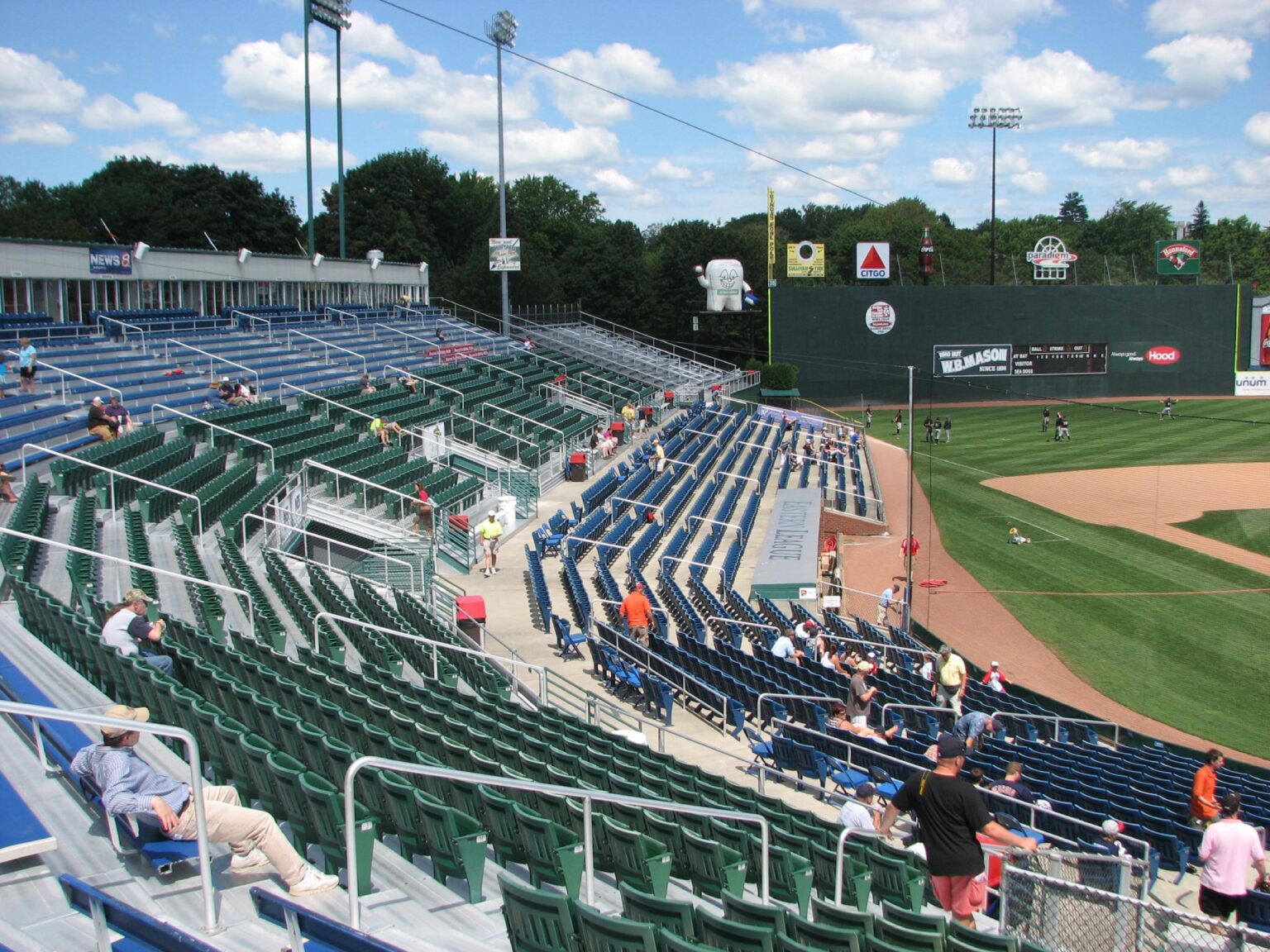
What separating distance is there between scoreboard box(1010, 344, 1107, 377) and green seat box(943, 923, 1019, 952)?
51.4 metres

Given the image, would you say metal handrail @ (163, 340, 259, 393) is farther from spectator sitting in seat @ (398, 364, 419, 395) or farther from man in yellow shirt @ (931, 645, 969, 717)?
man in yellow shirt @ (931, 645, 969, 717)

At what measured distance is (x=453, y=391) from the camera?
3131 centimetres

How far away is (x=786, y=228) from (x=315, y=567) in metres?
106

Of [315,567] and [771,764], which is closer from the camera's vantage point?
[771,764]

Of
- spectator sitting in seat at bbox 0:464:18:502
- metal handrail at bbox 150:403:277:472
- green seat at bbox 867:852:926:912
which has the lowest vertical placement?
green seat at bbox 867:852:926:912

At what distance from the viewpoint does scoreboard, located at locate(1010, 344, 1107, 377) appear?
53.0 metres

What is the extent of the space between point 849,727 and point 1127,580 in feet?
51.5

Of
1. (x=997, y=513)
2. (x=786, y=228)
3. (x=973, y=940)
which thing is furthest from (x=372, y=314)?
(x=786, y=228)

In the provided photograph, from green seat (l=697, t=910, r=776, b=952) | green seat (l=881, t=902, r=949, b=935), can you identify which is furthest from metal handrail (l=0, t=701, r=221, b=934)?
green seat (l=881, t=902, r=949, b=935)

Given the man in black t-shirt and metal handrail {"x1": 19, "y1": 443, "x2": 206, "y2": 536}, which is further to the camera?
metal handrail {"x1": 19, "y1": 443, "x2": 206, "y2": 536}

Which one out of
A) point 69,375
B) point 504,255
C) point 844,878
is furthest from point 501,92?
point 844,878

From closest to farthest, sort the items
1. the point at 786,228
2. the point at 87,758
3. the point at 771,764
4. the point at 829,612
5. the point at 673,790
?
the point at 87,758
the point at 673,790
the point at 771,764
the point at 829,612
the point at 786,228

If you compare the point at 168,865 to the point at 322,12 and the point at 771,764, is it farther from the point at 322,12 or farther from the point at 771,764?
the point at 322,12

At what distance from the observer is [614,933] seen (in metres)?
4.11
